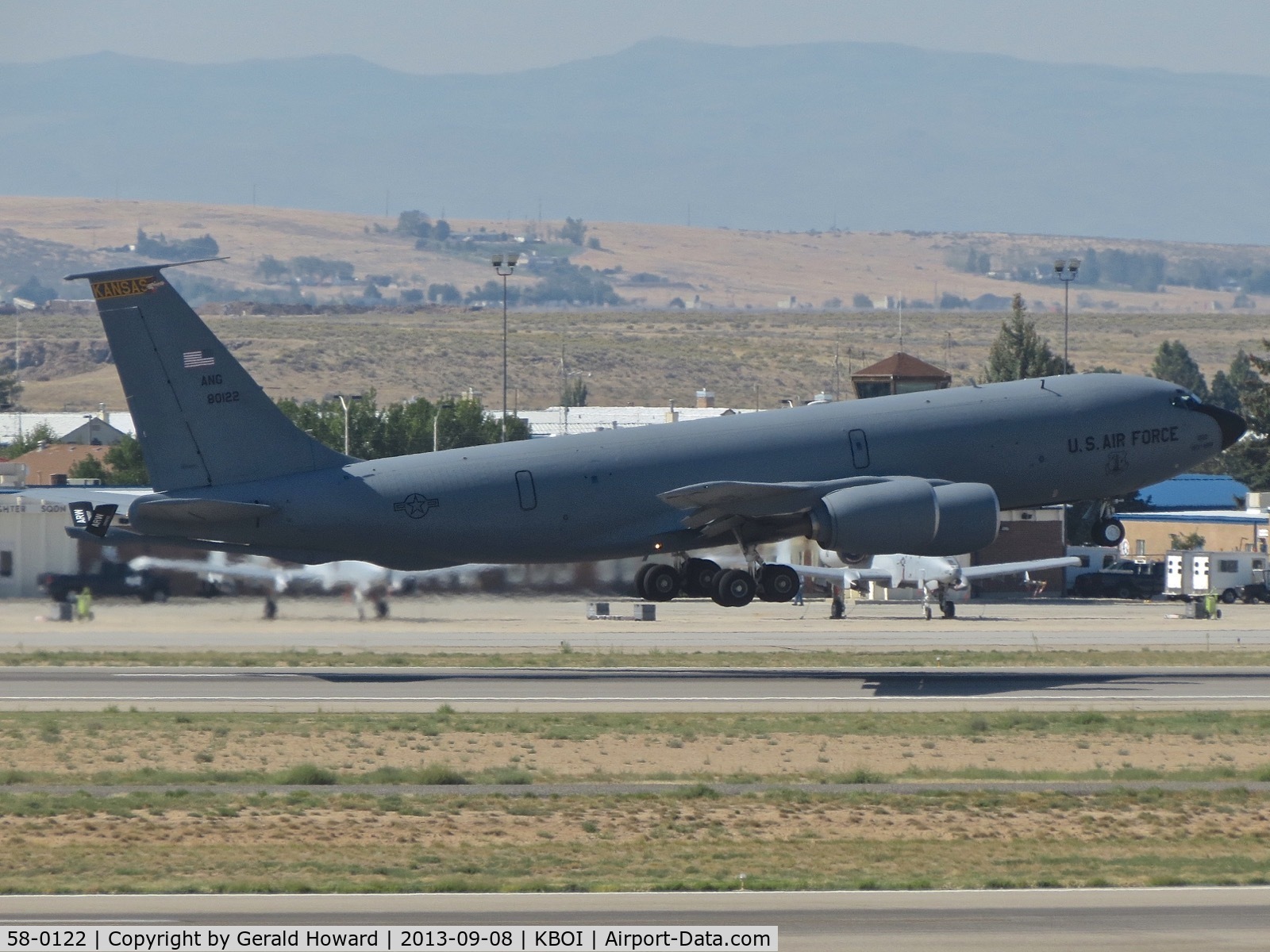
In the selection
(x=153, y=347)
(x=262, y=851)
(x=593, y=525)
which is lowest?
(x=262, y=851)

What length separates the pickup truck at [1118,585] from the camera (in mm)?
104312

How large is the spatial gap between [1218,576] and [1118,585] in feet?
22.0

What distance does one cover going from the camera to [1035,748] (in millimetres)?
36656

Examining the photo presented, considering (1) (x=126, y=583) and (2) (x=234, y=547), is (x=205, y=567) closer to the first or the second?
(1) (x=126, y=583)

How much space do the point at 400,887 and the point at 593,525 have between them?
86.5 ft

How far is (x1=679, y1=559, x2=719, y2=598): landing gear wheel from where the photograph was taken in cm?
5106

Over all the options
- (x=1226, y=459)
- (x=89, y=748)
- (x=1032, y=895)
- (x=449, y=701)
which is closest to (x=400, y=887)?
(x=1032, y=895)

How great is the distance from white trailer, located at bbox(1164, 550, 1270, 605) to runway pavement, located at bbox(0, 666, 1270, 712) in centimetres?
4898

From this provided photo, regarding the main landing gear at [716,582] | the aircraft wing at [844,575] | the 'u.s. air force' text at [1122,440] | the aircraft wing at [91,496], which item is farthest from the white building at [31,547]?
the aircraft wing at [844,575]

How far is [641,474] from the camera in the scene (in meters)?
48.7

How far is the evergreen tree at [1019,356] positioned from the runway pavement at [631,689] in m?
76.1

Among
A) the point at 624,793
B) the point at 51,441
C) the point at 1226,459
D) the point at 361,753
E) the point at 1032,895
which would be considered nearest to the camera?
the point at 1032,895

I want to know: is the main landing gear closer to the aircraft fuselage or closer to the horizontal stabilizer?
the aircraft fuselage

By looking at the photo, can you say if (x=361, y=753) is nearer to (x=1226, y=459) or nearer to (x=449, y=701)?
(x=449, y=701)
